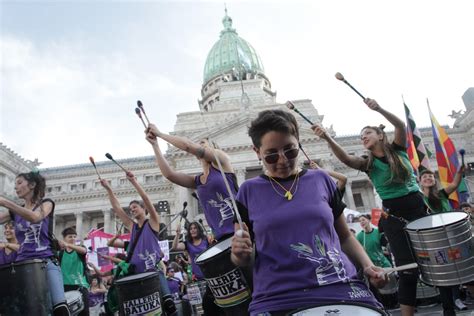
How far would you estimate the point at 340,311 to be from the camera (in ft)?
4.74

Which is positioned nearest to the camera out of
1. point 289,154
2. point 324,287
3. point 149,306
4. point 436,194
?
point 324,287

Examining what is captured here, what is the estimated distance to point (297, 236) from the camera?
180cm

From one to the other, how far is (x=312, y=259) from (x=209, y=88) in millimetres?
68605

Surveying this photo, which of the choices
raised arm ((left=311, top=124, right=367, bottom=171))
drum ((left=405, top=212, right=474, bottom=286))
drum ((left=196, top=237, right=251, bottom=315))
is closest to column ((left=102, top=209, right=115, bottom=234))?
raised arm ((left=311, top=124, right=367, bottom=171))

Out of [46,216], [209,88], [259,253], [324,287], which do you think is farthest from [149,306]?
[209,88]

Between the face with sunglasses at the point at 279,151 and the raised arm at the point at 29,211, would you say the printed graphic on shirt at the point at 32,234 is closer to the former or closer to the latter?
the raised arm at the point at 29,211

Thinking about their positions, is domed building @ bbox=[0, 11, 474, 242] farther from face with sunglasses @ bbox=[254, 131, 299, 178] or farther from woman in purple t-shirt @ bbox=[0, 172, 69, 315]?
face with sunglasses @ bbox=[254, 131, 299, 178]

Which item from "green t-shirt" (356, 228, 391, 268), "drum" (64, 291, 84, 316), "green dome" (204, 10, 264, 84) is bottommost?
"green t-shirt" (356, 228, 391, 268)

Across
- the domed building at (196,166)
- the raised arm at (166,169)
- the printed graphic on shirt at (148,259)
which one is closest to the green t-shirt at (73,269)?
the printed graphic on shirt at (148,259)

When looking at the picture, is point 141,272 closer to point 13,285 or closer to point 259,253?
point 13,285

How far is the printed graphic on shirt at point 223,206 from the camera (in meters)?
3.51

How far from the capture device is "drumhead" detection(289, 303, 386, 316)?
56.2 inches

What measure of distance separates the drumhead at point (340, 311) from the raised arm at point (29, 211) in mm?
3564

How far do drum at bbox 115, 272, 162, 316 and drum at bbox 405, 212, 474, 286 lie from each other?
2989mm
